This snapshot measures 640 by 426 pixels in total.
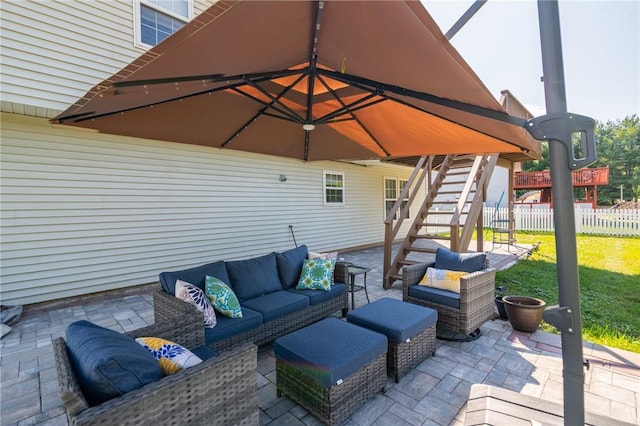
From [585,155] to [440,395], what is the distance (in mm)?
2113

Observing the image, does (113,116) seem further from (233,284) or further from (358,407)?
(358,407)

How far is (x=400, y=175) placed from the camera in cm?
1129

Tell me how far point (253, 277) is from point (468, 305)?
8.02ft

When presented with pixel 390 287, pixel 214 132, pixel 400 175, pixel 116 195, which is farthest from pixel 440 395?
pixel 400 175

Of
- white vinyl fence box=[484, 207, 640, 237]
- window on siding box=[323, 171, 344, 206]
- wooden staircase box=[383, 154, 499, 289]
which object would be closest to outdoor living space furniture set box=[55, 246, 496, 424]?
wooden staircase box=[383, 154, 499, 289]

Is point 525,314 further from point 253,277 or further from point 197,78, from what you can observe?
point 197,78

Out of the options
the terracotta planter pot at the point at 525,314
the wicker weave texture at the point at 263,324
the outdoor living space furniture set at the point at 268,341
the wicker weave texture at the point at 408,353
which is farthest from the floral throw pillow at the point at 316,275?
the terracotta planter pot at the point at 525,314

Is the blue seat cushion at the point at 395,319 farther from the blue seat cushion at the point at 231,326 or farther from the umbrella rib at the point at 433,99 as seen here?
the umbrella rib at the point at 433,99

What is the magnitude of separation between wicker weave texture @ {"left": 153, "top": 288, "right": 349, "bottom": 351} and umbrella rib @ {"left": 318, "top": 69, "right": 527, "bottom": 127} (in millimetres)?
2230

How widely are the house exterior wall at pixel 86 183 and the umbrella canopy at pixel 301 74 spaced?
2.19m

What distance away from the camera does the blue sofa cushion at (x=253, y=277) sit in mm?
3369

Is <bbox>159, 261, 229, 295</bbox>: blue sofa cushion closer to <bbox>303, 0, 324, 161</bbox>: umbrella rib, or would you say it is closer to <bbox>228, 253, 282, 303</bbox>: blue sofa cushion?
<bbox>228, 253, 282, 303</bbox>: blue sofa cushion

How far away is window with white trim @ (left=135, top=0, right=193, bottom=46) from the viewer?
476cm

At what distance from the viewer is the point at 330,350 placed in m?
2.15
